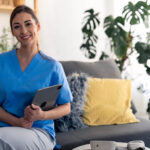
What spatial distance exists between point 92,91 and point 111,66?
37 centimetres

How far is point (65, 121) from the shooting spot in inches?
87.2

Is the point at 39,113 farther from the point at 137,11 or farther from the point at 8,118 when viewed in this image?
the point at 137,11

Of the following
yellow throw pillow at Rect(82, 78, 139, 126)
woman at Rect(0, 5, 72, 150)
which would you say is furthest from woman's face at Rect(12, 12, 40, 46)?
yellow throw pillow at Rect(82, 78, 139, 126)

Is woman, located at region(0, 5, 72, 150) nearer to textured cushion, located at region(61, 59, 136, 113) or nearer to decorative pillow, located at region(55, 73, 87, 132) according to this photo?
decorative pillow, located at region(55, 73, 87, 132)

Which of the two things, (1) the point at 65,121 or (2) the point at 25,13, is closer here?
(2) the point at 25,13

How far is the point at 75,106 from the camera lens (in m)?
2.28

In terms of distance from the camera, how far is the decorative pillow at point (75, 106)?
221cm

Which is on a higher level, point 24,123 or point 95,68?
point 95,68

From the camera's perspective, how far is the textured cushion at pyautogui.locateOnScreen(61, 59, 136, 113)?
2447 millimetres

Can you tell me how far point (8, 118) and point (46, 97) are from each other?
9.9 inches

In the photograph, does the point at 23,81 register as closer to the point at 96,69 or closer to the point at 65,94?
the point at 65,94

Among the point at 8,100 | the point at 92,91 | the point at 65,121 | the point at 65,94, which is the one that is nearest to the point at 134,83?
the point at 92,91

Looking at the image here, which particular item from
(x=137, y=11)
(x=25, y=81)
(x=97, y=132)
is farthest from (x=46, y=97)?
(x=137, y=11)

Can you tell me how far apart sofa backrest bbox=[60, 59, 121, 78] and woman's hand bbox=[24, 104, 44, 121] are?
2.67ft
